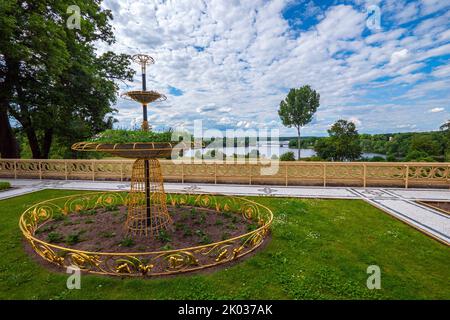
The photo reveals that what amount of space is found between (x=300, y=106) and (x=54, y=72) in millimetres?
30169

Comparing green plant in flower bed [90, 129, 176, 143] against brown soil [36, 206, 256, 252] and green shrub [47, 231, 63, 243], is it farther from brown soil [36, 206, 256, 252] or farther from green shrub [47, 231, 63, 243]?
green shrub [47, 231, 63, 243]

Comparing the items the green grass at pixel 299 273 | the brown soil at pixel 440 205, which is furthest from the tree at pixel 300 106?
the green grass at pixel 299 273

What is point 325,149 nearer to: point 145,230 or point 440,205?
point 440,205

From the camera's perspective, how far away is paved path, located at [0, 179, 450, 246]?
643 centimetres

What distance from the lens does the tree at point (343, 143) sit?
30.6m

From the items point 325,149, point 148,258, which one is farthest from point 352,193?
point 325,149

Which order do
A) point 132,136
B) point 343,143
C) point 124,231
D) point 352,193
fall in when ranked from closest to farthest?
point 132,136
point 124,231
point 352,193
point 343,143

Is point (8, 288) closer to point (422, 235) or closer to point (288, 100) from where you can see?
point (422, 235)

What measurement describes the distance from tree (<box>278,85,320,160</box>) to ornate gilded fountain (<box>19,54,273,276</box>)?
30.0 m

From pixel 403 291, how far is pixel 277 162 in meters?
8.81

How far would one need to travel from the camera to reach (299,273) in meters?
3.92

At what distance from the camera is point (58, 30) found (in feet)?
39.3

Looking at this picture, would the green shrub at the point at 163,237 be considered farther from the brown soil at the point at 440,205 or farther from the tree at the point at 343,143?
the tree at the point at 343,143
